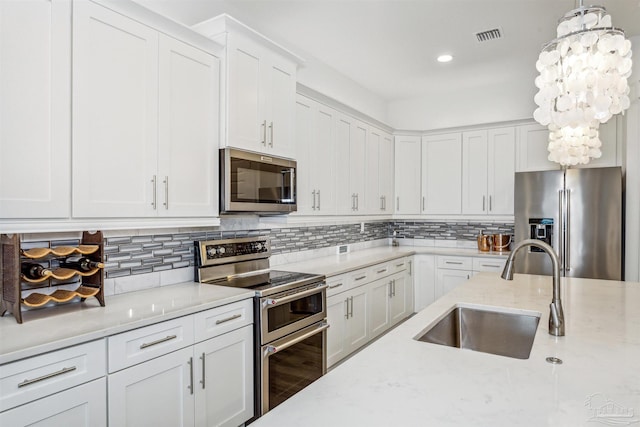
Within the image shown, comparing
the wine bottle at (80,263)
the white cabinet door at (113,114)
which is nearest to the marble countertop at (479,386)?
the wine bottle at (80,263)

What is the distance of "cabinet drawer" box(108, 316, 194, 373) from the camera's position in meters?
1.59

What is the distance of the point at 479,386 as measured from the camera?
1.05 meters

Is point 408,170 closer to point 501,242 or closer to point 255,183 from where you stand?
point 501,242

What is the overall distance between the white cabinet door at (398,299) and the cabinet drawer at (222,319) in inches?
89.6

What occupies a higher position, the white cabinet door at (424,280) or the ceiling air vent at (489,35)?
the ceiling air vent at (489,35)

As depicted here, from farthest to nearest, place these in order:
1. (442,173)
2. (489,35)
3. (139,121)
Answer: (442,173), (489,35), (139,121)

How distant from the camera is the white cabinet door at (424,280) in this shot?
15.3 ft

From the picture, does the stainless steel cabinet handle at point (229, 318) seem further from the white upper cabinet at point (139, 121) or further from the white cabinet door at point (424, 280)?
the white cabinet door at point (424, 280)

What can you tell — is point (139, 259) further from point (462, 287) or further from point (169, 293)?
point (462, 287)

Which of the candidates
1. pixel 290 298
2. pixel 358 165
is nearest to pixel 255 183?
pixel 290 298

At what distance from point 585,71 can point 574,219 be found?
2.61 m

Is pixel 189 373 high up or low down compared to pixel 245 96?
down

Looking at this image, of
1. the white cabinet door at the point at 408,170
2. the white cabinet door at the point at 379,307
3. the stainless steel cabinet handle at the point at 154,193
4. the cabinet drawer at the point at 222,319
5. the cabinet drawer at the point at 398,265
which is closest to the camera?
the cabinet drawer at the point at 222,319

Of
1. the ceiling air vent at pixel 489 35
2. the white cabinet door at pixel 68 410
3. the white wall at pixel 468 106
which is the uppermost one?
the ceiling air vent at pixel 489 35
